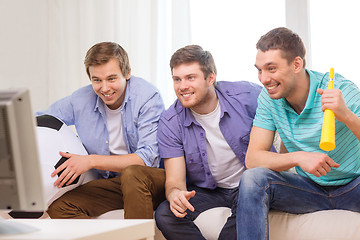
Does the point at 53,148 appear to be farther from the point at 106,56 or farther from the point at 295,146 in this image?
the point at 295,146

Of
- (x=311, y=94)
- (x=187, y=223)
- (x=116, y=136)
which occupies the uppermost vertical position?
(x=311, y=94)

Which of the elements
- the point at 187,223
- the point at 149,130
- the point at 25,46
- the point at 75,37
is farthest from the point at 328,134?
the point at 25,46

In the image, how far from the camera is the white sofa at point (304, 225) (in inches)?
59.5

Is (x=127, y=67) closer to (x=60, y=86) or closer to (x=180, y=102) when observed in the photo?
(x=180, y=102)

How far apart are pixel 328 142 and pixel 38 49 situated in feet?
8.59

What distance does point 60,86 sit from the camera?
10.8ft

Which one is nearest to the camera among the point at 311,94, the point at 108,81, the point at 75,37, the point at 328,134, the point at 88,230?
the point at 88,230

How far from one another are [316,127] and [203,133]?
0.50 metres

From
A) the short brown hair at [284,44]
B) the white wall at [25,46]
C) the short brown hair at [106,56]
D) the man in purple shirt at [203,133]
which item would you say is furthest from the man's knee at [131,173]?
the white wall at [25,46]

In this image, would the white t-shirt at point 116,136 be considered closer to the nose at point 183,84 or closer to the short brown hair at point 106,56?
the short brown hair at point 106,56

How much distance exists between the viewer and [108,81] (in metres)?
2.07

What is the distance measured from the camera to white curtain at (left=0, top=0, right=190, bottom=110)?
2963 mm

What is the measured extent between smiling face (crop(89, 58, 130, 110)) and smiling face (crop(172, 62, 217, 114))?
0.29 m

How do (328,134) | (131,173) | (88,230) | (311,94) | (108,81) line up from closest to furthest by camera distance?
(88,230)
(328,134)
(311,94)
(131,173)
(108,81)
